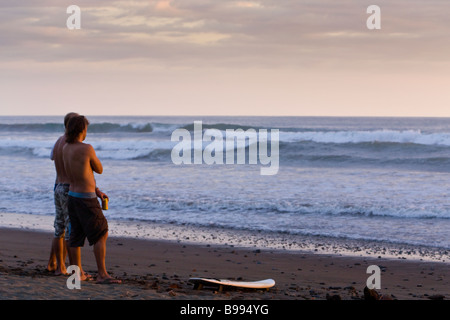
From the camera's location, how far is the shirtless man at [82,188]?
546 centimetres

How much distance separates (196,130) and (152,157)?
21.2m

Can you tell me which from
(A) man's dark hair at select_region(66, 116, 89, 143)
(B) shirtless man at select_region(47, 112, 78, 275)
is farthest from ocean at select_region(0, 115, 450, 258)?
(A) man's dark hair at select_region(66, 116, 89, 143)

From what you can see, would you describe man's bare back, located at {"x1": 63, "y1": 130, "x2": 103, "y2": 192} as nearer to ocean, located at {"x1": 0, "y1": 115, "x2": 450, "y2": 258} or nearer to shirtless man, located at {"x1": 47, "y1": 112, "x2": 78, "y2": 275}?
shirtless man, located at {"x1": 47, "y1": 112, "x2": 78, "y2": 275}

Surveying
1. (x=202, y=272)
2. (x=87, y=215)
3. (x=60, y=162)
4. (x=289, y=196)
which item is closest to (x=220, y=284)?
(x=87, y=215)

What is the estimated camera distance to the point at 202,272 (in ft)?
23.4

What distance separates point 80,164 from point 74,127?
1.18 ft

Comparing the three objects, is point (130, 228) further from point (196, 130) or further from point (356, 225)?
point (196, 130)

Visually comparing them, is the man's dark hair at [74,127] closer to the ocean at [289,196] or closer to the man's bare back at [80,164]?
the man's bare back at [80,164]

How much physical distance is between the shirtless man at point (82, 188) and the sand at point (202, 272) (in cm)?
49

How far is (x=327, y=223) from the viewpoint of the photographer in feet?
35.8

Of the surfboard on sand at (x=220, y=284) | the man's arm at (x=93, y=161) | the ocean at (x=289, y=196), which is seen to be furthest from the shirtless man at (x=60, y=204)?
the ocean at (x=289, y=196)
